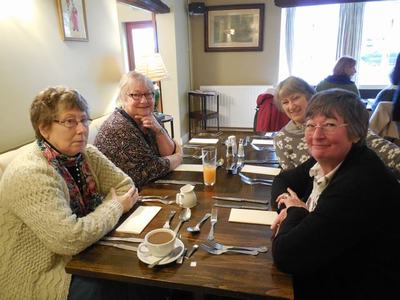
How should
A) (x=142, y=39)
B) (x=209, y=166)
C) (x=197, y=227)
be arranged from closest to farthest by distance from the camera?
(x=197, y=227) < (x=209, y=166) < (x=142, y=39)

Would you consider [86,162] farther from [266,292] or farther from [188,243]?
[266,292]

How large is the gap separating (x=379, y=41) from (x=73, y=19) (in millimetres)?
5041

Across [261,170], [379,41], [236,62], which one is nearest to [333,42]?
[379,41]

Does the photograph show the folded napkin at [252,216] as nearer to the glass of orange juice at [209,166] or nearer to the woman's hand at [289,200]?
the woman's hand at [289,200]

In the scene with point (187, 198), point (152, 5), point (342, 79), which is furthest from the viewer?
point (152, 5)

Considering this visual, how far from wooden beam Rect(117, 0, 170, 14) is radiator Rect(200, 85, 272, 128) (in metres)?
1.54

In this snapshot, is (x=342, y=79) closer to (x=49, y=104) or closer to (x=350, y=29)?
(x=350, y=29)

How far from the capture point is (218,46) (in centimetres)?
525

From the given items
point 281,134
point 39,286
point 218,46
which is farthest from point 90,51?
point 218,46

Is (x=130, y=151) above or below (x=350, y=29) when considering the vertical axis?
below

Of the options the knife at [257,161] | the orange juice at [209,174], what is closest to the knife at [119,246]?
the orange juice at [209,174]

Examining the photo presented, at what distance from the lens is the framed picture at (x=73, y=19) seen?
7.59 feet

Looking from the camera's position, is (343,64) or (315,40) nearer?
(343,64)

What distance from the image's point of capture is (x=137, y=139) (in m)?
1.71
